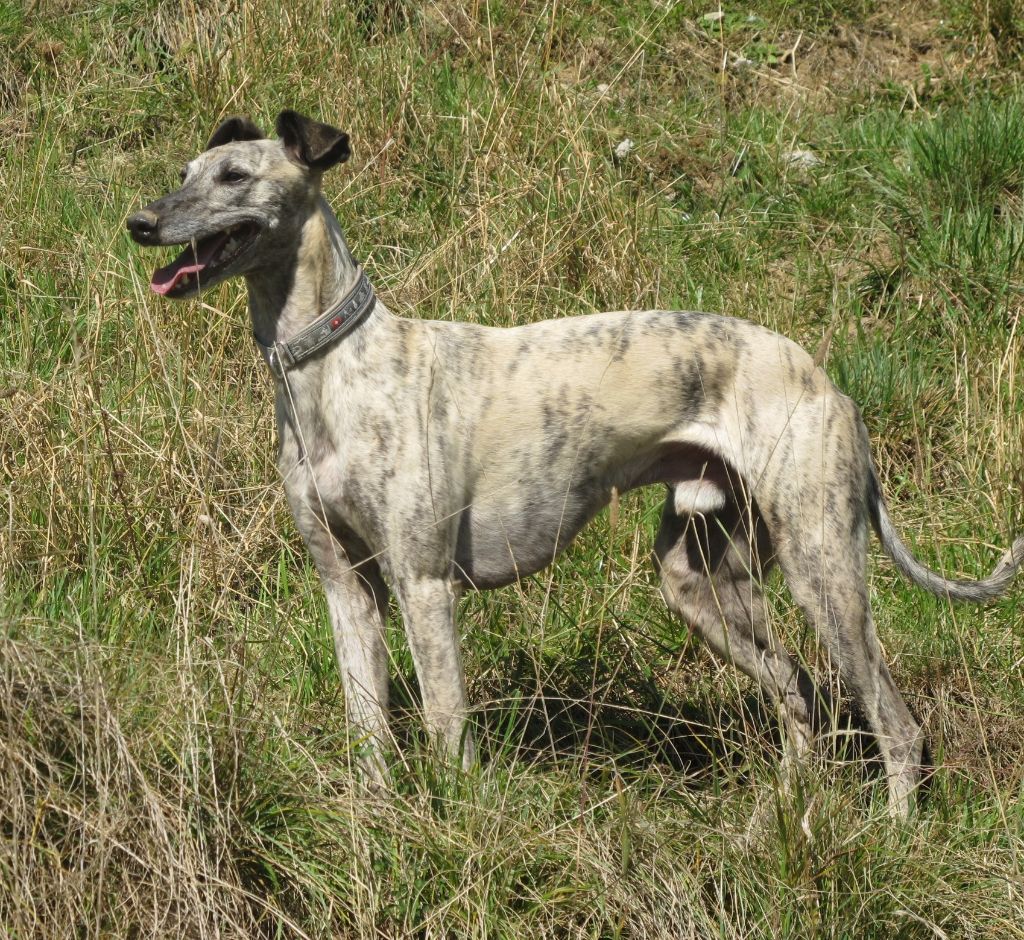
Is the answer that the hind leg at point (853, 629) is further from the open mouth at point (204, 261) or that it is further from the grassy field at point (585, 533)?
the open mouth at point (204, 261)

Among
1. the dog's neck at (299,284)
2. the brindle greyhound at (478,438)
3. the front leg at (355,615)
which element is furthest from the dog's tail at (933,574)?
the dog's neck at (299,284)

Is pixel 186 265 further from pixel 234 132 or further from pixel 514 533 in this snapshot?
pixel 514 533

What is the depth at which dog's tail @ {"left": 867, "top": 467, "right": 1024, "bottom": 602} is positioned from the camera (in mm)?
4637

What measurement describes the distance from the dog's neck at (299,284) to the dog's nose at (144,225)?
1.08 feet

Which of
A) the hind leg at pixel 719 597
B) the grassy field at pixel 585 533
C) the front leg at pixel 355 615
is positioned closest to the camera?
the grassy field at pixel 585 533

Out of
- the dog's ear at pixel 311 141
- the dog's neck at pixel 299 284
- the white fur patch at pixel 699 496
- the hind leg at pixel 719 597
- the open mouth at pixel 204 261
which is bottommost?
the hind leg at pixel 719 597

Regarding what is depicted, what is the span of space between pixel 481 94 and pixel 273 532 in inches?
125

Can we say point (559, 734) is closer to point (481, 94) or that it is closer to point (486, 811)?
point (486, 811)

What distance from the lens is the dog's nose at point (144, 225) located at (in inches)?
162

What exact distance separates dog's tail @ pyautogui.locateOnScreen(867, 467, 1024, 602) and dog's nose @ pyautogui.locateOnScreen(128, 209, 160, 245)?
94.6 inches

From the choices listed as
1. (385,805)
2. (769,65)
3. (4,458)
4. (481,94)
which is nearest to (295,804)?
(385,805)

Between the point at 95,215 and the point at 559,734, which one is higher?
the point at 95,215

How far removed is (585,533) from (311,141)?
6.64 ft

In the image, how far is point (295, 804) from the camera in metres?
3.54
